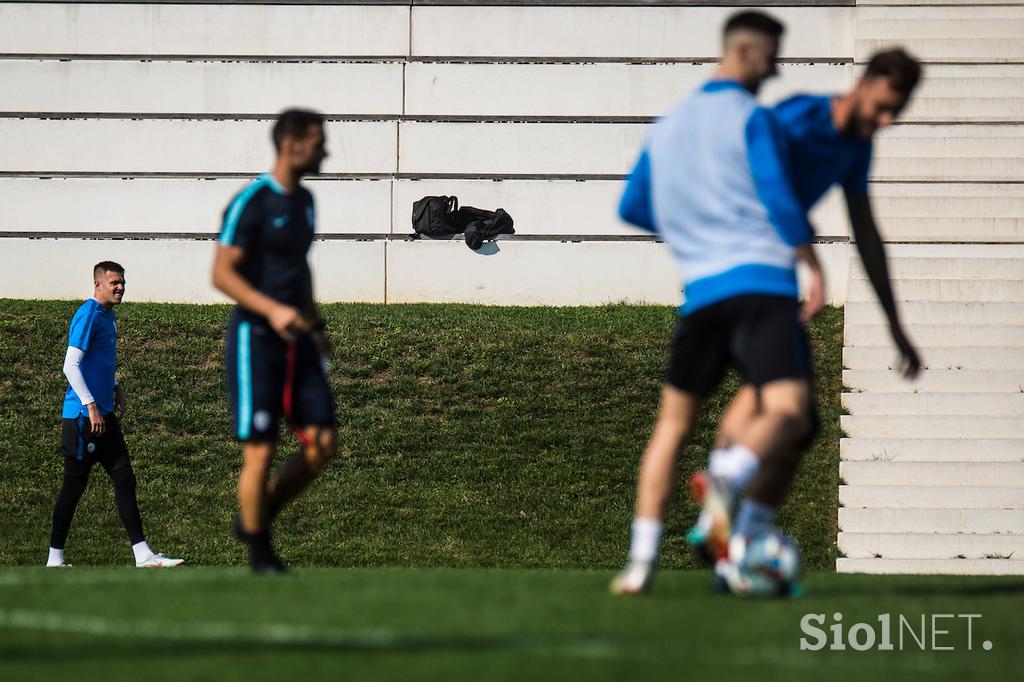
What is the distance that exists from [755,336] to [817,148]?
0.83 meters

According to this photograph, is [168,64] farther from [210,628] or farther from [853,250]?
[210,628]

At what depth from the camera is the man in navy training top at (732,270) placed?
506 cm

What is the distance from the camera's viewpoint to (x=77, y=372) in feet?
34.3

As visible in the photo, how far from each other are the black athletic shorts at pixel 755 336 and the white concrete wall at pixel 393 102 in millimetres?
10812

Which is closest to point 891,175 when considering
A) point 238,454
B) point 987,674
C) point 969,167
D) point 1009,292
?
point 969,167

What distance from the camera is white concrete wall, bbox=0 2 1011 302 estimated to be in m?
16.2

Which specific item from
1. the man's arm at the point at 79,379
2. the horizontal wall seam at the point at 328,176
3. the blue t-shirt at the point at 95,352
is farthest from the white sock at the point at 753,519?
the horizontal wall seam at the point at 328,176

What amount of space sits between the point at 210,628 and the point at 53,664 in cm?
56

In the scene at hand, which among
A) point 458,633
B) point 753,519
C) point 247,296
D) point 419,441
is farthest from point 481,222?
point 458,633

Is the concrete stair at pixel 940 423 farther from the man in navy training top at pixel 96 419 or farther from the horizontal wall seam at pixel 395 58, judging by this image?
the man in navy training top at pixel 96 419

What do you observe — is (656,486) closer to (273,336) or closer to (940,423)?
(273,336)

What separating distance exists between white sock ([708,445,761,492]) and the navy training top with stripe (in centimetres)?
217

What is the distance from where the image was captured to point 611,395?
45.3 feet

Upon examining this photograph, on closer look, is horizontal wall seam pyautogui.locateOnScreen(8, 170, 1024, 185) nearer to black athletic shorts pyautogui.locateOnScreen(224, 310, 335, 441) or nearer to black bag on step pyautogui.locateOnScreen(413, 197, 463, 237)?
black bag on step pyautogui.locateOnScreen(413, 197, 463, 237)
